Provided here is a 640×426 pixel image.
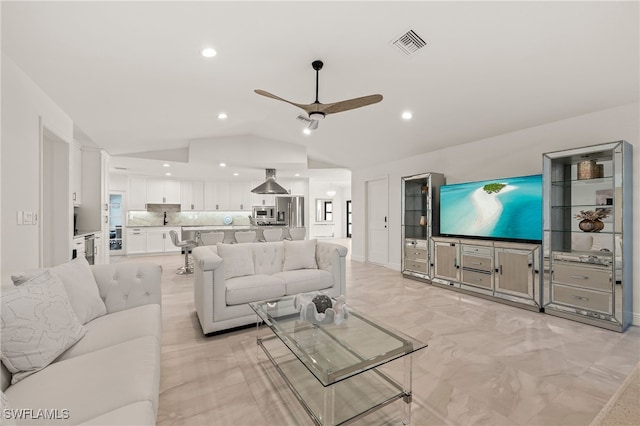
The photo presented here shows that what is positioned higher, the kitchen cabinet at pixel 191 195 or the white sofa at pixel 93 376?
the kitchen cabinet at pixel 191 195

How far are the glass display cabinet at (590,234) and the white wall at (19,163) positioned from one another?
533 cm

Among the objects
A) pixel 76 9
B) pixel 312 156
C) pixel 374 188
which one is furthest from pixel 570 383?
pixel 312 156

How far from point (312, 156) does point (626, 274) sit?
5916 millimetres

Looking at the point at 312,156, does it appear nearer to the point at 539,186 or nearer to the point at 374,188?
the point at 374,188

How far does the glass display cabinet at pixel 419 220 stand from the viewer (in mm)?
5082

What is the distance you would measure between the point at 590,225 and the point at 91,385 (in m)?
4.70

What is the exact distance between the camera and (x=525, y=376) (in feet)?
7.16

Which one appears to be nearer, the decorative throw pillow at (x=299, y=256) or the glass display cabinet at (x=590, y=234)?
the glass display cabinet at (x=590, y=234)

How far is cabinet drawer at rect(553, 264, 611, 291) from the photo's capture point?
3112 millimetres

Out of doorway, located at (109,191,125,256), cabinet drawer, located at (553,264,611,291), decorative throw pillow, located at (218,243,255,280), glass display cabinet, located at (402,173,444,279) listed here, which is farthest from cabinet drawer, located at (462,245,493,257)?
doorway, located at (109,191,125,256)

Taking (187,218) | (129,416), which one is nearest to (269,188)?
(187,218)

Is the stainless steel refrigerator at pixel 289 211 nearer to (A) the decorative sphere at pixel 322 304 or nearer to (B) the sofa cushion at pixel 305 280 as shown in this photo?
(B) the sofa cushion at pixel 305 280

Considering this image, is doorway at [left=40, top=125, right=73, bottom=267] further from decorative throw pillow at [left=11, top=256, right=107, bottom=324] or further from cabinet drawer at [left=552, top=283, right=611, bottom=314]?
cabinet drawer at [left=552, top=283, right=611, bottom=314]

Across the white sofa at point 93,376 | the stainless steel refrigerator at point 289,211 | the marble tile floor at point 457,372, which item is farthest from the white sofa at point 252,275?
the stainless steel refrigerator at point 289,211
